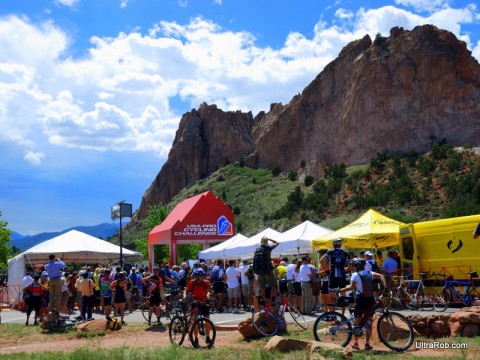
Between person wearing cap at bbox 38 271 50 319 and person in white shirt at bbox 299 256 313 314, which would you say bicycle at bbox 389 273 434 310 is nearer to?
person in white shirt at bbox 299 256 313 314

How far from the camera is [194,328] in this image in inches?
452

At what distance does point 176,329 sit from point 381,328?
4.50 meters

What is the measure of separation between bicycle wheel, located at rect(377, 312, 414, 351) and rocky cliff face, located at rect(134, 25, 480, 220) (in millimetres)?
61849

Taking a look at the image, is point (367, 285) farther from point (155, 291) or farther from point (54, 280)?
point (54, 280)

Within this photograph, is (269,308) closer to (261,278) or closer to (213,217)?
(261,278)

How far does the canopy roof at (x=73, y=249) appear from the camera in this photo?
81.9 ft

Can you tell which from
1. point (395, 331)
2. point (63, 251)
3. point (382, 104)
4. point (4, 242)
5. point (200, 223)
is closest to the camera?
point (395, 331)

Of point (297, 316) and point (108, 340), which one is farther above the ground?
point (297, 316)

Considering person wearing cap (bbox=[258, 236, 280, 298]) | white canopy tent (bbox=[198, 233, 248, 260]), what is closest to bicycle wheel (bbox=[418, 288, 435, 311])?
person wearing cap (bbox=[258, 236, 280, 298])

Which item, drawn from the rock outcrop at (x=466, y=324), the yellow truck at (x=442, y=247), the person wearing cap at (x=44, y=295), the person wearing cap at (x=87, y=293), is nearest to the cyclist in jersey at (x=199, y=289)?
the rock outcrop at (x=466, y=324)

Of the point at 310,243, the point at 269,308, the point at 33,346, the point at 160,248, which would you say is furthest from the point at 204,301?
the point at 160,248

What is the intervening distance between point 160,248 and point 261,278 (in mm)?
62569

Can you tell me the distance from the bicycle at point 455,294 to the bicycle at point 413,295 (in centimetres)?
35

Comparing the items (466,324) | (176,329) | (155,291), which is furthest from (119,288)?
(466,324)
